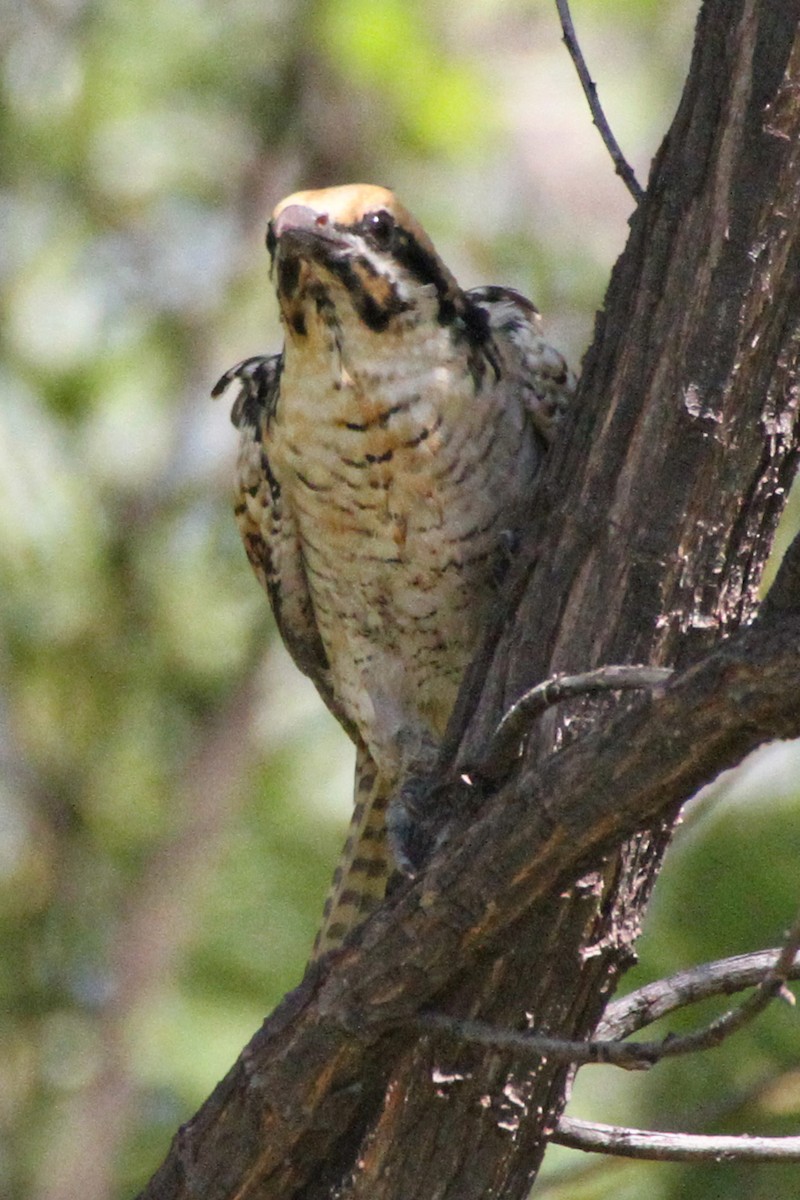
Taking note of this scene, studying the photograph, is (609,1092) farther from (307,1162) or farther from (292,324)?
(292,324)

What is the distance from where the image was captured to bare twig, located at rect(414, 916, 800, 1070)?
1.80m

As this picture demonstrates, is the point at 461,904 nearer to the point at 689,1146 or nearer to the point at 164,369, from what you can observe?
the point at 689,1146

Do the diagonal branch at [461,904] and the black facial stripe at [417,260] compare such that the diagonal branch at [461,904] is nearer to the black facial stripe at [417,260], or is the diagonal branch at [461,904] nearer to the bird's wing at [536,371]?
the bird's wing at [536,371]

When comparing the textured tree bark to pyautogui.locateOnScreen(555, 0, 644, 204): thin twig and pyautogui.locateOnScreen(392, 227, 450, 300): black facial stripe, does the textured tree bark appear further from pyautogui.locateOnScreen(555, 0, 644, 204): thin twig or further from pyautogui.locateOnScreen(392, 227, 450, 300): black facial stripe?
pyautogui.locateOnScreen(392, 227, 450, 300): black facial stripe

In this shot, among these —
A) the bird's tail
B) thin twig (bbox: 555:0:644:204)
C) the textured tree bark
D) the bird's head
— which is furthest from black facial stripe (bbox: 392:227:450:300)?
the bird's tail

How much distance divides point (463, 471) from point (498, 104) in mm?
3018

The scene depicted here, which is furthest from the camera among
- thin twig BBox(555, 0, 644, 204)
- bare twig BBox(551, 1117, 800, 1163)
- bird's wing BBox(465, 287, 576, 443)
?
bird's wing BBox(465, 287, 576, 443)

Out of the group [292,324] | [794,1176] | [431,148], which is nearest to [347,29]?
[431,148]

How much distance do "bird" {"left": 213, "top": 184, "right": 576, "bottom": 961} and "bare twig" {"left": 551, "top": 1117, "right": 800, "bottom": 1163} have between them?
0.65 metres

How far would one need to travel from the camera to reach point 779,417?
2361 mm

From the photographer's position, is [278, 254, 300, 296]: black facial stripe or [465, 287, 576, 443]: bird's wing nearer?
[278, 254, 300, 296]: black facial stripe

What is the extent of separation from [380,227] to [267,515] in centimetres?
65

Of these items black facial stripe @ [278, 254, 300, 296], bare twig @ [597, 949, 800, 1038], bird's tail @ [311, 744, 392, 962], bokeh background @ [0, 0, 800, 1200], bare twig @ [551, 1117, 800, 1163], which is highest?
bokeh background @ [0, 0, 800, 1200]

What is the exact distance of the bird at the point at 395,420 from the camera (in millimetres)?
3037
